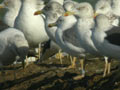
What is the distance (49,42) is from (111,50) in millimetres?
4654

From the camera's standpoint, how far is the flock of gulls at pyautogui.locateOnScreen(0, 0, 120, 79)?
1058cm

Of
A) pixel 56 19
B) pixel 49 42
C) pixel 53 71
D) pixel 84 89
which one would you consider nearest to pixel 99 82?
pixel 84 89

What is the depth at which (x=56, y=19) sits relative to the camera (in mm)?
13523

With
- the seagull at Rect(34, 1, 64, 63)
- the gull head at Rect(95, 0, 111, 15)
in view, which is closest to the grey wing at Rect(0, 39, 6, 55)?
the seagull at Rect(34, 1, 64, 63)

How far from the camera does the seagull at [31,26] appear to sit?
14.4m

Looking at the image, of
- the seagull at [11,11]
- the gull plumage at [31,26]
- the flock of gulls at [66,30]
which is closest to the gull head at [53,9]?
the flock of gulls at [66,30]

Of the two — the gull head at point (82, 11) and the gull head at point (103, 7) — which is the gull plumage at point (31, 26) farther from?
the gull head at point (82, 11)

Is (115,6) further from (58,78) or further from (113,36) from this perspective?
(113,36)

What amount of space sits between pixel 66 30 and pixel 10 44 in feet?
4.92

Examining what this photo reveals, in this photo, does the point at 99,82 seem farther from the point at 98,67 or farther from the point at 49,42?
the point at 49,42

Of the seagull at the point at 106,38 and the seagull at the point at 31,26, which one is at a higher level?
the seagull at the point at 106,38

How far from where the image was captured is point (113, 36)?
10531mm

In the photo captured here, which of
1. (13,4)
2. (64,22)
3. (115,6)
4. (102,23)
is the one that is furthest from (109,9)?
(102,23)

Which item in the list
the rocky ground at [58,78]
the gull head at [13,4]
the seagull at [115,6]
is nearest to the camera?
the rocky ground at [58,78]
